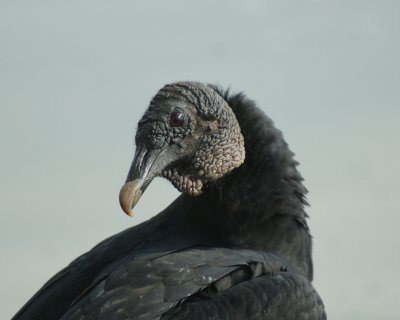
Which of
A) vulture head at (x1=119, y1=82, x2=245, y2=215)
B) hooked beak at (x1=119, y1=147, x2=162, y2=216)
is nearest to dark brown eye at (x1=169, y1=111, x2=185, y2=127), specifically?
vulture head at (x1=119, y1=82, x2=245, y2=215)

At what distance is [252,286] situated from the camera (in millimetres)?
10484

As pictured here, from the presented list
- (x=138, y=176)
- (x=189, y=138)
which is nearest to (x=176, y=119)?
(x=189, y=138)

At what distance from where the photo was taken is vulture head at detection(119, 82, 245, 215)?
36.1 feet

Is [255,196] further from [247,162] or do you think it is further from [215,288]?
[215,288]

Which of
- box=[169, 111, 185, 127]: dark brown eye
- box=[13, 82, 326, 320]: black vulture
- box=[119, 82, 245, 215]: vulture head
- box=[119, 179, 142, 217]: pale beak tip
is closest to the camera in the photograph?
box=[13, 82, 326, 320]: black vulture

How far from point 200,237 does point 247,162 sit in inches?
25.6

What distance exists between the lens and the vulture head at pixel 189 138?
36.1 feet

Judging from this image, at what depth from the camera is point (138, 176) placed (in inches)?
425

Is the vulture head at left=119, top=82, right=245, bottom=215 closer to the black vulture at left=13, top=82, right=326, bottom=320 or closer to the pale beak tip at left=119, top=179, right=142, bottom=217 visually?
the black vulture at left=13, top=82, right=326, bottom=320

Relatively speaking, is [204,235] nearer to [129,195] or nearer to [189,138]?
[189,138]

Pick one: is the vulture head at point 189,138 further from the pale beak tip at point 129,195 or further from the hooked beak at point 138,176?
the pale beak tip at point 129,195

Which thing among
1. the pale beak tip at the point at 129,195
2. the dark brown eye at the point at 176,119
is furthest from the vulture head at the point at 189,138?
the pale beak tip at the point at 129,195

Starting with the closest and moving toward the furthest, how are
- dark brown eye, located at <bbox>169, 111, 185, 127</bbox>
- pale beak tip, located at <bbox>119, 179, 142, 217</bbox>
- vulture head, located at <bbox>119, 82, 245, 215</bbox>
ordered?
pale beak tip, located at <bbox>119, 179, 142, 217</bbox>, vulture head, located at <bbox>119, 82, 245, 215</bbox>, dark brown eye, located at <bbox>169, 111, 185, 127</bbox>

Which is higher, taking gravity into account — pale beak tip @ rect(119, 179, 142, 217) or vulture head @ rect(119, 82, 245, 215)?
vulture head @ rect(119, 82, 245, 215)
